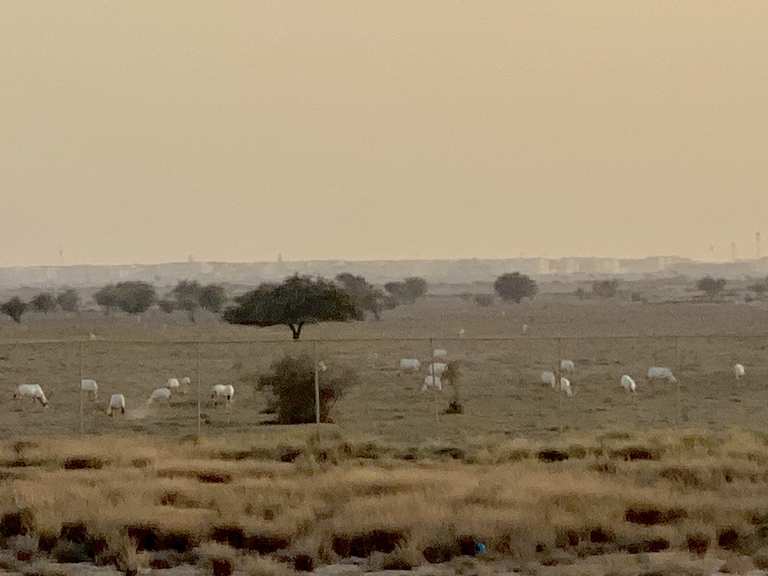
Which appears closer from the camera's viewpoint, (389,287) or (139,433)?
(139,433)

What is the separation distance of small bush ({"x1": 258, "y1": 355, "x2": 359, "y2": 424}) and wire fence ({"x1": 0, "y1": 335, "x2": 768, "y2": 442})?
71 centimetres

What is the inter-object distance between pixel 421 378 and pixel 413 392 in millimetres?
5921

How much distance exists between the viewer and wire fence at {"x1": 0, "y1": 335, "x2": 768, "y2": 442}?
3566cm

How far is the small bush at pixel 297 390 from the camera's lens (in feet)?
124

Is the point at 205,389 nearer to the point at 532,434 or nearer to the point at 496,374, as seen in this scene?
the point at 496,374

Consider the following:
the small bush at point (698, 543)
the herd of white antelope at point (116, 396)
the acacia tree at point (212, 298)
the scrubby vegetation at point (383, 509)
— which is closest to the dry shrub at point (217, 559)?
the scrubby vegetation at point (383, 509)

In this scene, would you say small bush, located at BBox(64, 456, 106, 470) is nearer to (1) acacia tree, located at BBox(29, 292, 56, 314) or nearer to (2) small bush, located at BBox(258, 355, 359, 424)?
(2) small bush, located at BBox(258, 355, 359, 424)

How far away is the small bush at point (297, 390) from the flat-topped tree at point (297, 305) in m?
22.9

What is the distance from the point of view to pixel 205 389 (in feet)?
168

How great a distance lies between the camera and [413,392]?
4712cm

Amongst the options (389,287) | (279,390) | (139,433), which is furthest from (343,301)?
(389,287)

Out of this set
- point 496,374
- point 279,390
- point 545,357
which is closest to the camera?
point 279,390

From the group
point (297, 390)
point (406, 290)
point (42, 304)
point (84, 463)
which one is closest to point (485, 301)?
point (406, 290)

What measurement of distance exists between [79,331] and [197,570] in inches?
3360
